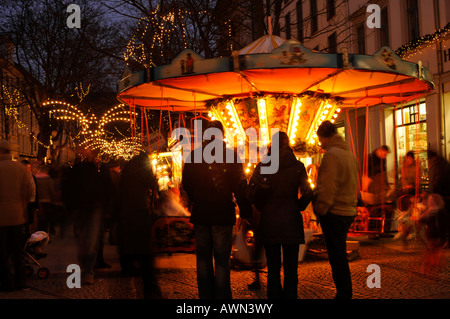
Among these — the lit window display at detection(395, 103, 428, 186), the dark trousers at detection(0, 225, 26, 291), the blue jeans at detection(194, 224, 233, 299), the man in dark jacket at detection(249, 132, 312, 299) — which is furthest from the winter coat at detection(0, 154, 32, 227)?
the lit window display at detection(395, 103, 428, 186)

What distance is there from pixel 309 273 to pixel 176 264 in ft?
7.59

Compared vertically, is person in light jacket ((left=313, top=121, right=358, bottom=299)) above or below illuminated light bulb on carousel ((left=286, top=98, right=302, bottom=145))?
below

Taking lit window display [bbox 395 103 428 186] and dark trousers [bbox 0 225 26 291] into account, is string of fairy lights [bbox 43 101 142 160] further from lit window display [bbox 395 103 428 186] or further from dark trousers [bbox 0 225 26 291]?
lit window display [bbox 395 103 428 186]

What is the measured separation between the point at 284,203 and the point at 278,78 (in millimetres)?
3755

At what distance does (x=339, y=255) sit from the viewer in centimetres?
546

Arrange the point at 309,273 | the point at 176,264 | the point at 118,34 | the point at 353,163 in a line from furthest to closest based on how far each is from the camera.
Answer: the point at 118,34 < the point at 176,264 < the point at 309,273 < the point at 353,163

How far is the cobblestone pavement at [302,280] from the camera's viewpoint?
6.30 m

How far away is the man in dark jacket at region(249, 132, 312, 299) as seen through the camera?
16.9 ft

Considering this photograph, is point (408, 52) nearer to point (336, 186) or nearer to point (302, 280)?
point (302, 280)

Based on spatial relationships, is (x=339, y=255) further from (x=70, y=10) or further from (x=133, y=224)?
(x=70, y=10)

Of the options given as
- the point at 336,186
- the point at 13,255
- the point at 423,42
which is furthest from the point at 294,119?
the point at 423,42

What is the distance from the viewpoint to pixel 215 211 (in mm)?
5137

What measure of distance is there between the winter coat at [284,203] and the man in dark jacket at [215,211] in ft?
0.77
